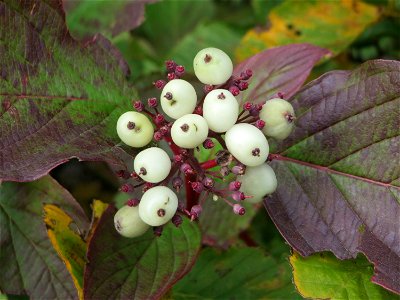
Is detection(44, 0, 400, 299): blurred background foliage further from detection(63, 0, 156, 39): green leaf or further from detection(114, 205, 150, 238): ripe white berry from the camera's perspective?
detection(114, 205, 150, 238): ripe white berry

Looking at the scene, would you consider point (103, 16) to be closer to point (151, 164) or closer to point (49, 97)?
point (49, 97)

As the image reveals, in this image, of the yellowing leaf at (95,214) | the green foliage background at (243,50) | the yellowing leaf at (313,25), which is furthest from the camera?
the yellowing leaf at (313,25)

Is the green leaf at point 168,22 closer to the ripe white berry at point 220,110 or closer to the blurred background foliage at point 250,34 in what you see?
the blurred background foliage at point 250,34

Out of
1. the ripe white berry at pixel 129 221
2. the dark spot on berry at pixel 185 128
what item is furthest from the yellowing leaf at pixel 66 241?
the dark spot on berry at pixel 185 128

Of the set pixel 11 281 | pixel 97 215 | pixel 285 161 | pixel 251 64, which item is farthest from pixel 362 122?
pixel 11 281

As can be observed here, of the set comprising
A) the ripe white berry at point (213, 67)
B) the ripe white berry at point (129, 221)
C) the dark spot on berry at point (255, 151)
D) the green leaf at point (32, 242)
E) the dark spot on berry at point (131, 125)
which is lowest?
the green leaf at point (32, 242)

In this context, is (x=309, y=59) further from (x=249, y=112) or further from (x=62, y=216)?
(x=62, y=216)

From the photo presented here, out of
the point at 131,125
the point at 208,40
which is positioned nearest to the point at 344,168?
the point at 131,125
